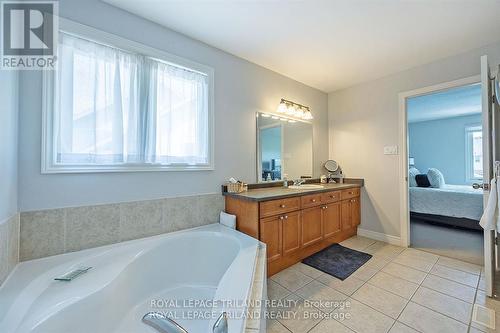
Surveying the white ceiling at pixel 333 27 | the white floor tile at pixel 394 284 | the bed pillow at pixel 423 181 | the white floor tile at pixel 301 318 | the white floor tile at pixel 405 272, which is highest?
the white ceiling at pixel 333 27

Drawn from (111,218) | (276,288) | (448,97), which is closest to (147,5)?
(111,218)

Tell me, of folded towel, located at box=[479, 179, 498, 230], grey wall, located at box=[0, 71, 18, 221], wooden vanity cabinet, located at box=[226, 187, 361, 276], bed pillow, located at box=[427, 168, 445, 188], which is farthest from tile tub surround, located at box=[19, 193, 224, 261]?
bed pillow, located at box=[427, 168, 445, 188]

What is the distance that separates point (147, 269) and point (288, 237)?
51.0 inches

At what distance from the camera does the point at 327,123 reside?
3551mm

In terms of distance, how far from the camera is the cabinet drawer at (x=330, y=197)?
2468 millimetres

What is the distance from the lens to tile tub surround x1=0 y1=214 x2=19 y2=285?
3.39 ft

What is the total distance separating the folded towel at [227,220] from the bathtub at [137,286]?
8 cm

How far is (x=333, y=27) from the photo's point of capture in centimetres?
185

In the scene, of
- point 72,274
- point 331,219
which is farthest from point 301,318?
point 72,274

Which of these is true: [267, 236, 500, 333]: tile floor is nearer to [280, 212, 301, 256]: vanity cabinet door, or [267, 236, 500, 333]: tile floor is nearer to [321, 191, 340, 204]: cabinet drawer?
[280, 212, 301, 256]: vanity cabinet door

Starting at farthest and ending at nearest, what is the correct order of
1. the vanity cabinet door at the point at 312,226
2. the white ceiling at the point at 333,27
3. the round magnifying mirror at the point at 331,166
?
1. the round magnifying mirror at the point at 331,166
2. the vanity cabinet door at the point at 312,226
3. the white ceiling at the point at 333,27

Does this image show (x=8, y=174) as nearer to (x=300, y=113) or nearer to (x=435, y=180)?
(x=300, y=113)

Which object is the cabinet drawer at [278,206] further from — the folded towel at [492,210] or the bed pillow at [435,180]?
the bed pillow at [435,180]

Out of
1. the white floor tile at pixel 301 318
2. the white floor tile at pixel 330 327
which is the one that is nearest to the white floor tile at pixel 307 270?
the white floor tile at pixel 301 318
